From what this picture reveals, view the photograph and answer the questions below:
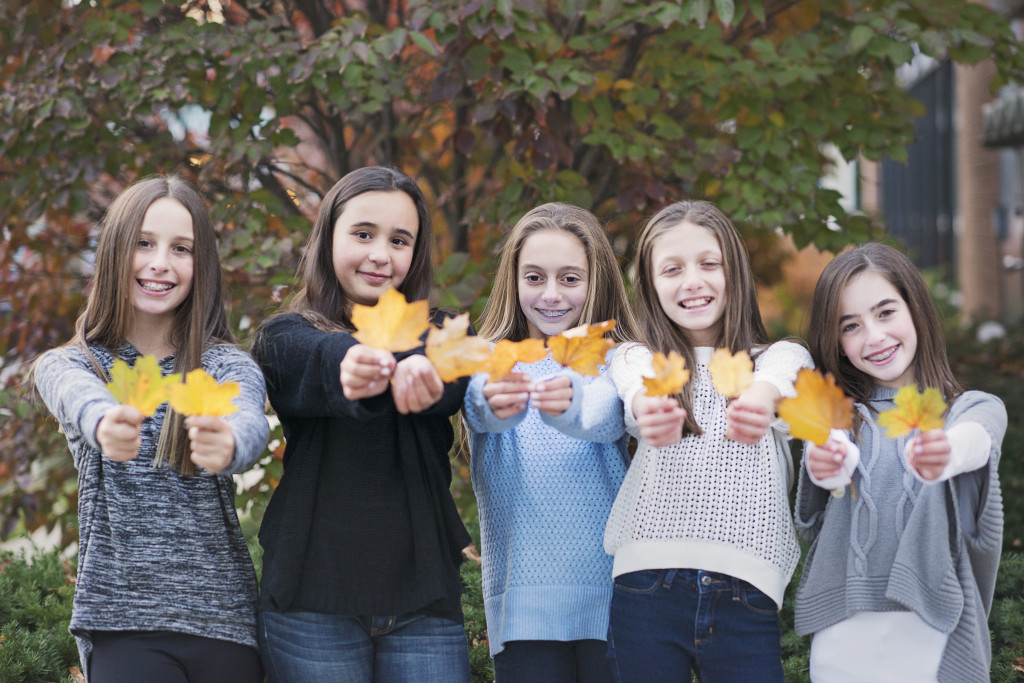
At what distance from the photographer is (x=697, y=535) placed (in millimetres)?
2180

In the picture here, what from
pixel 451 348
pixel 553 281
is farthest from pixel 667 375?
pixel 553 281

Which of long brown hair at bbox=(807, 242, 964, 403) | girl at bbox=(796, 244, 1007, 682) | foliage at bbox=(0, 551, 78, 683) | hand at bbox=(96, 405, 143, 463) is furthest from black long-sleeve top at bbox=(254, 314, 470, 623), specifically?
foliage at bbox=(0, 551, 78, 683)

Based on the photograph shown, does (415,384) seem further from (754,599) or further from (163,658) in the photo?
(754,599)

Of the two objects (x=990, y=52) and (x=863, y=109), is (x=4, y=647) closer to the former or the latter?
(x=863, y=109)

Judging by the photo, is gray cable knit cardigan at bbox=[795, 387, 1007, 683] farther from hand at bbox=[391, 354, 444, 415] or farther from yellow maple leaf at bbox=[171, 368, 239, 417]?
yellow maple leaf at bbox=[171, 368, 239, 417]

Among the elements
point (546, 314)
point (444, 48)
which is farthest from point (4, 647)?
point (444, 48)

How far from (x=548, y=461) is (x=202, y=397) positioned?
87 centimetres

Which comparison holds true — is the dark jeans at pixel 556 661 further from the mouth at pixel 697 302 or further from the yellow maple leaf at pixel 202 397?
the yellow maple leaf at pixel 202 397

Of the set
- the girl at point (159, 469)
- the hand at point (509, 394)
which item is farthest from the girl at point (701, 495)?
the girl at point (159, 469)

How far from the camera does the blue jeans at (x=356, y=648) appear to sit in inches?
81.9

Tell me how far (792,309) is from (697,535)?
485 inches

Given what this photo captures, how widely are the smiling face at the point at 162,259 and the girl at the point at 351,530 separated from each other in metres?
0.23

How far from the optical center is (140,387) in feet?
6.19

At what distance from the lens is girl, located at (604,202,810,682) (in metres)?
2.12
